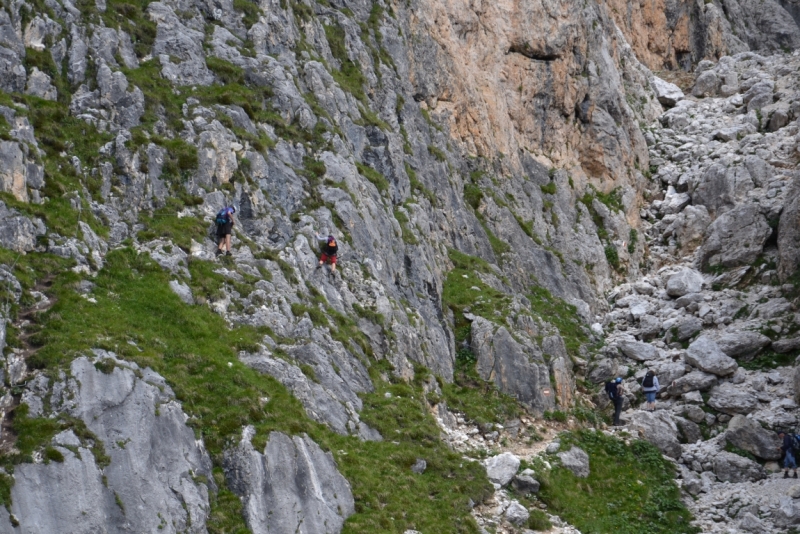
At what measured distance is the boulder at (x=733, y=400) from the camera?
33.8m

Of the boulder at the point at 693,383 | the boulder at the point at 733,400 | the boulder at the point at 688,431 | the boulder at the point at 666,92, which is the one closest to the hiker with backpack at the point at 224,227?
the boulder at the point at 688,431

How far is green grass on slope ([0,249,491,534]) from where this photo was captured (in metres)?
19.3

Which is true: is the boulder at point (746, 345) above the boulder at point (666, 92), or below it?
below

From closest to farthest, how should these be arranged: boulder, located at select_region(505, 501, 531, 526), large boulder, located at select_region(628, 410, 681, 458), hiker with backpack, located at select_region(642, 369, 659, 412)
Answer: boulder, located at select_region(505, 501, 531, 526), large boulder, located at select_region(628, 410, 681, 458), hiker with backpack, located at select_region(642, 369, 659, 412)

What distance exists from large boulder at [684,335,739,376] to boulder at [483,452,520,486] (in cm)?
1391

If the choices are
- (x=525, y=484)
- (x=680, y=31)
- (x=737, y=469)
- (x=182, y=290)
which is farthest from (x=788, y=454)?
(x=680, y=31)

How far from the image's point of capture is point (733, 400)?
112ft

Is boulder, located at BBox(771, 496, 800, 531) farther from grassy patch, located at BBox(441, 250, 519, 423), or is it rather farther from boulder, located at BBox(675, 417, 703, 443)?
grassy patch, located at BBox(441, 250, 519, 423)

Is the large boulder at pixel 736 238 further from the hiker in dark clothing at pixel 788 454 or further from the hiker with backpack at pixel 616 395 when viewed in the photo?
the hiker in dark clothing at pixel 788 454

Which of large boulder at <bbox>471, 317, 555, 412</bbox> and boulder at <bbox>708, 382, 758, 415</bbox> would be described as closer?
large boulder at <bbox>471, 317, 555, 412</bbox>

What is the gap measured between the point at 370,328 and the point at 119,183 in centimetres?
1046

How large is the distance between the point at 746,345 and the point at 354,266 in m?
20.3

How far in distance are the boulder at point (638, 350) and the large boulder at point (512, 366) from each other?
772 cm

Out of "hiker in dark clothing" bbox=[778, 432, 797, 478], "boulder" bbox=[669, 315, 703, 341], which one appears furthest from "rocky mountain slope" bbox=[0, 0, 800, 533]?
"hiker in dark clothing" bbox=[778, 432, 797, 478]
